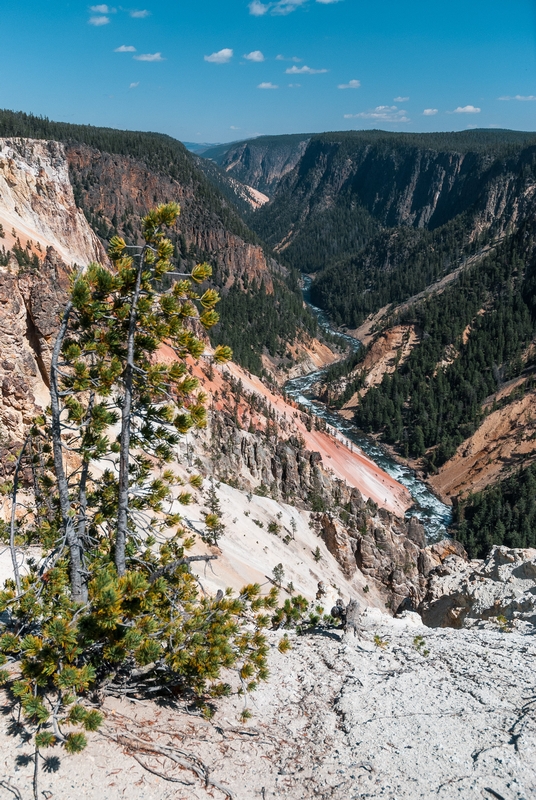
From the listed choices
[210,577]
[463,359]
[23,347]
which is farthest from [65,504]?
[463,359]

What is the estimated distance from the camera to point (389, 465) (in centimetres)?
6212

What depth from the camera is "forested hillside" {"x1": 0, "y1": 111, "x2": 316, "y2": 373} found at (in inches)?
3784

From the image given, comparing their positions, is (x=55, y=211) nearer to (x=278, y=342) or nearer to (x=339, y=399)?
(x=339, y=399)

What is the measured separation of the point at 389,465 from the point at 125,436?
5792 centimetres

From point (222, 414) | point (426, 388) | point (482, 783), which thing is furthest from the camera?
point (426, 388)

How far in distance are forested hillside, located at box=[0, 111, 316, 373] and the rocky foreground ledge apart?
258 ft

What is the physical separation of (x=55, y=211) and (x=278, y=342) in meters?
52.5

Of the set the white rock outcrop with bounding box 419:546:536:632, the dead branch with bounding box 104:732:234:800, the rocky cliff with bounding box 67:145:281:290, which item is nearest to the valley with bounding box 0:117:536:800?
the dead branch with bounding box 104:732:234:800

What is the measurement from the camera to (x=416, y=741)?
7.27 metres

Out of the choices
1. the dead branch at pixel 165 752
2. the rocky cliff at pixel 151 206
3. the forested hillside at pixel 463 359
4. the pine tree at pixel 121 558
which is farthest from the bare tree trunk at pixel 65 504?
the rocky cliff at pixel 151 206

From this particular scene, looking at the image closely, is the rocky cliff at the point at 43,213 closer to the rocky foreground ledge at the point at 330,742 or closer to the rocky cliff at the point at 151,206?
the rocky foreground ledge at the point at 330,742

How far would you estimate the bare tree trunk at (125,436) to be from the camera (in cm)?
660

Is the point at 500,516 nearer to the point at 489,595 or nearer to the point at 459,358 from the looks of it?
the point at 489,595

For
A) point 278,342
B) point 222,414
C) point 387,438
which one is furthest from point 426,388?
point 222,414
